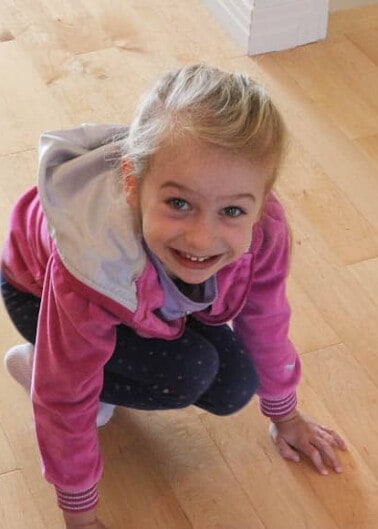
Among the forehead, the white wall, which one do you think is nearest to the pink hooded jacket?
the forehead

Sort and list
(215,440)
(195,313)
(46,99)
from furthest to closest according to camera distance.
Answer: (46,99) < (215,440) < (195,313)

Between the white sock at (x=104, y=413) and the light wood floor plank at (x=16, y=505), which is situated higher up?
the white sock at (x=104, y=413)

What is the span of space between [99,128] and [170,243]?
21 cm

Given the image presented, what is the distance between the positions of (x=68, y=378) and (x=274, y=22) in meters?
1.23

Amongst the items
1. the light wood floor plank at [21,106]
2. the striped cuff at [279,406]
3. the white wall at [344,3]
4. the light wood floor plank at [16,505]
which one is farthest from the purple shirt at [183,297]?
the white wall at [344,3]

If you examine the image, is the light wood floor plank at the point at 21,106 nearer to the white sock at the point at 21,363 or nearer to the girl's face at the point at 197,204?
Result: the white sock at the point at 21,363

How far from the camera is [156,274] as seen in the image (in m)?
1.18

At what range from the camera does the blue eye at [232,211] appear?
1075 mm

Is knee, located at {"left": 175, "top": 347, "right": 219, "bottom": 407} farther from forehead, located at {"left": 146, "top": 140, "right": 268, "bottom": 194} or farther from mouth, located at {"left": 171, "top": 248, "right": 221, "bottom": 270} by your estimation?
forehead, located at {"left": 146, "top": 140, "right": 268, "bottom": 194}

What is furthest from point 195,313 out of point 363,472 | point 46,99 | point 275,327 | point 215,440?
point 46,99

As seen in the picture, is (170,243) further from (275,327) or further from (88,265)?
(275,327)

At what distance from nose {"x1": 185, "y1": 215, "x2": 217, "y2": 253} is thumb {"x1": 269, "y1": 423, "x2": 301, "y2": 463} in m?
0.43

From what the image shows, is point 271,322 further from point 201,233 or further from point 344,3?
point 344,3

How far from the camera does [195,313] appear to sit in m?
1.32
